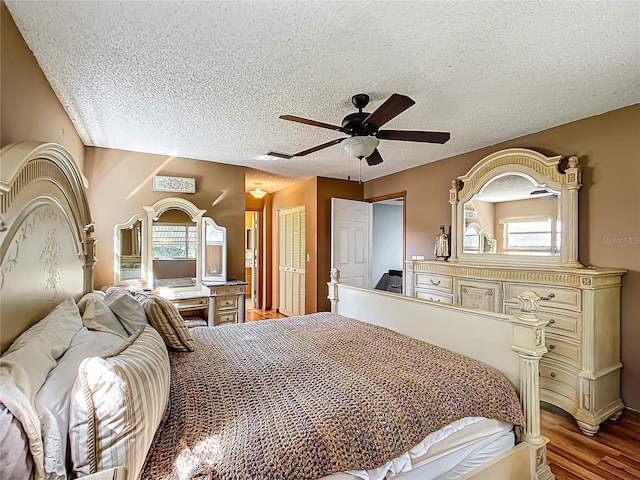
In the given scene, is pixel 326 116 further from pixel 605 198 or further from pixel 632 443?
pixel 632 443

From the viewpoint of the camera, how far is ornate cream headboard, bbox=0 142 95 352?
3.85 ft

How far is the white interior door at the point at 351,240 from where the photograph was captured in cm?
496

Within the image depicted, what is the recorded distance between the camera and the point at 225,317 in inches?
150

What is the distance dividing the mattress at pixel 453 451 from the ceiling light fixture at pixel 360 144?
67.7 inches

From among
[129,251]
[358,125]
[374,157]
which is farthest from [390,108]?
[129,251]

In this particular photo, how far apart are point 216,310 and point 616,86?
13.3 feet

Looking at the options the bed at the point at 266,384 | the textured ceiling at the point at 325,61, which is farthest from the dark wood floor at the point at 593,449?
the textured ceiling at the point at 325,61

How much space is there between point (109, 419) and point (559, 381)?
10.1 ft

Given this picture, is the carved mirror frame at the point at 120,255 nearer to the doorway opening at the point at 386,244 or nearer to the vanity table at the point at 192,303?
the vanity table at the point at 192,303

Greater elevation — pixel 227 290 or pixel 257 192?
pixel 257 192

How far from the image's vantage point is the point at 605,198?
2.62 metres

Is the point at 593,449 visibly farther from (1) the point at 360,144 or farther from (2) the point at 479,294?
(1) the point at 360,144

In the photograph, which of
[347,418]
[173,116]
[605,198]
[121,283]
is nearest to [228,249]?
[121,283]

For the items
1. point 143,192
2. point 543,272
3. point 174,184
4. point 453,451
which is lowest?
point 453,451
